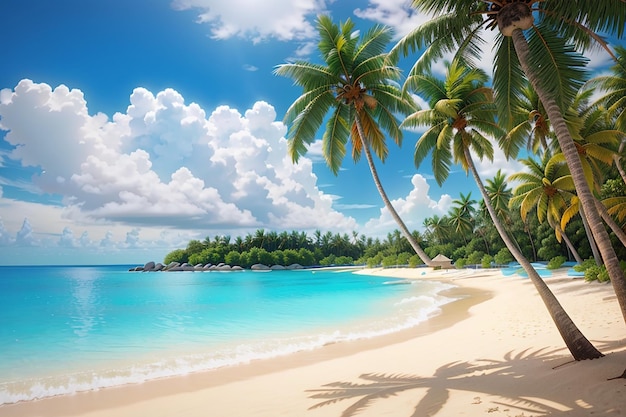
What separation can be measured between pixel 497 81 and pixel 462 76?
5.65 meters

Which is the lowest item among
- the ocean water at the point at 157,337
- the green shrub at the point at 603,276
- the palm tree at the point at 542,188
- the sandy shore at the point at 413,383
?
the ocean water at the point at 157,337

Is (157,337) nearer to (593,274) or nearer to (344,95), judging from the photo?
(344,95)

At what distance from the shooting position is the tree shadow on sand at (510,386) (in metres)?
4.05

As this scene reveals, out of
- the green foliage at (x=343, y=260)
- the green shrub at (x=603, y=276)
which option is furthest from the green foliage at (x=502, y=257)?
the green foliage at (x=343, y=260)

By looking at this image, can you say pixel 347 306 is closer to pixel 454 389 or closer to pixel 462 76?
pixel 462 76

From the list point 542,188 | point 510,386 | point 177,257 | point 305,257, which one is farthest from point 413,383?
point 177,257

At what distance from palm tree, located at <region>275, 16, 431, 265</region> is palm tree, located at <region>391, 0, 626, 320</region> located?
2.59 meters

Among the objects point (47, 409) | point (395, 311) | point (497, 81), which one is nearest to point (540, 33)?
point (497, 81)

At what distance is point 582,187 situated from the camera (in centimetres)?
516

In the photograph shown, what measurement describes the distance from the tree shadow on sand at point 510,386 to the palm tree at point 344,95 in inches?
257

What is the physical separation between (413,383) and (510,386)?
1.52 m

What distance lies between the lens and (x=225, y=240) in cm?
9394

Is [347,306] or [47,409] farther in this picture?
[347,306]

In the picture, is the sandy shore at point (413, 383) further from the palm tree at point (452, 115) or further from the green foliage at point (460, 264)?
the green foliage at point (460, 264)
